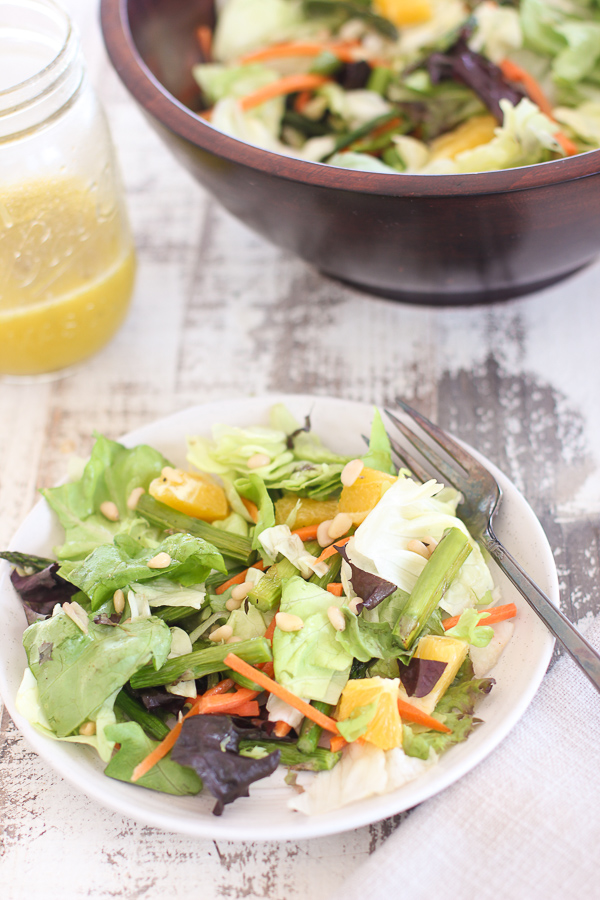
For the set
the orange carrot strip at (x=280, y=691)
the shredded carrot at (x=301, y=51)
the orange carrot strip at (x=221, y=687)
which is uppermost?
the shredded carrot at (x=301, y=51)

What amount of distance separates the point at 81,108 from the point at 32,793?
1.49 meters

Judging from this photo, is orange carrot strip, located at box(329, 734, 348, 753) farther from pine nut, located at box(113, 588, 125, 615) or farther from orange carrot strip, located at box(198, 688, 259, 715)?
pine nut, located at box(113, 588, 125, 615)

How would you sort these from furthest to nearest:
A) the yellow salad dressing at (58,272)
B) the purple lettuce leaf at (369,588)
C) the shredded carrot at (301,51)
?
the shredded carrot at (301,51), the yellow salad dressing at (58,272), the purple lettuce leaf at (369,588)

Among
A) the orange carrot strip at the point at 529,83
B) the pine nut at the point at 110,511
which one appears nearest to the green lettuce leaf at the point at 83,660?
the pine nut at the point at 110,511

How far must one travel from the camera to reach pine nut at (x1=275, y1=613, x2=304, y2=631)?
132 cm

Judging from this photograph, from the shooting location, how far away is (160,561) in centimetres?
140

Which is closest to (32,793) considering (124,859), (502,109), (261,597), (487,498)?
(124,859)

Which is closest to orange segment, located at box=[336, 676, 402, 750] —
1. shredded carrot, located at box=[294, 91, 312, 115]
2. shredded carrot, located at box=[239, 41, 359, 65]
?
Result: shredded carrot, located at box=[294, 91, 312, 115]

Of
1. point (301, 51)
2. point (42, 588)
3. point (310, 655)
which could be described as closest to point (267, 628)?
point (310, 655)

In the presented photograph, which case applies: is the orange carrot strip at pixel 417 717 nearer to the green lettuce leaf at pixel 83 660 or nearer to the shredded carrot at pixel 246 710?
the shredded carrot at pixel 246 710

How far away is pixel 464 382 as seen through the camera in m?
2.06

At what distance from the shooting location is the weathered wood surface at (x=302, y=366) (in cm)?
185

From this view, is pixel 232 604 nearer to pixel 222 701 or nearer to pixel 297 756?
pixel 222 701

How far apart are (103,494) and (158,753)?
0.63 meters
